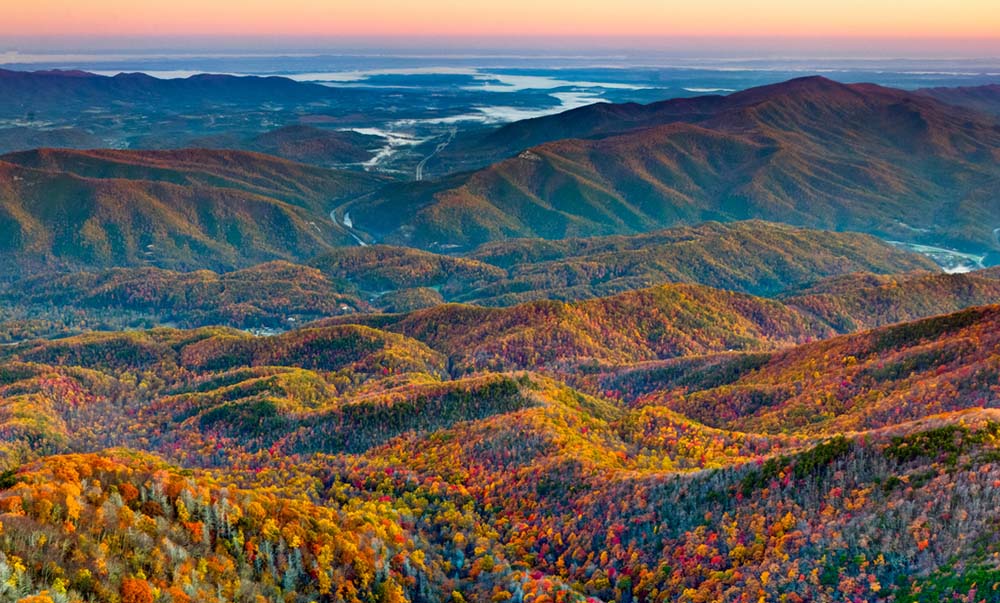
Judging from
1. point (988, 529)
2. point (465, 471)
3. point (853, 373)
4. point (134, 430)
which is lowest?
point (134, 430)

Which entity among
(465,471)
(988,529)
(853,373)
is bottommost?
(465,471)

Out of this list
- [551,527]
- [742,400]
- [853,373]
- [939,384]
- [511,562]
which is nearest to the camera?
[511,562]

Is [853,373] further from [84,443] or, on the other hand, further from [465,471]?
[84,443]

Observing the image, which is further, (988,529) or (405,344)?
(405,344)

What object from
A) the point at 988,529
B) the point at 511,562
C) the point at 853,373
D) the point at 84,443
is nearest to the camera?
the point at 988,529

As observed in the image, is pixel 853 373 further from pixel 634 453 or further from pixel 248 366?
pixel 248 366

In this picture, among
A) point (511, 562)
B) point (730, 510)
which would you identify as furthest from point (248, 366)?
point (730, 510)

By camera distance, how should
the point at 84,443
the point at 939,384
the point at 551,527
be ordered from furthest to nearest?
the point at 84,443 → the point at 939,384 → the point at 551,527

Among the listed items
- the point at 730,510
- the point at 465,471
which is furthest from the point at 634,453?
the point at 730,510

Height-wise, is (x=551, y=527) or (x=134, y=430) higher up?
(x=551, y=527)
